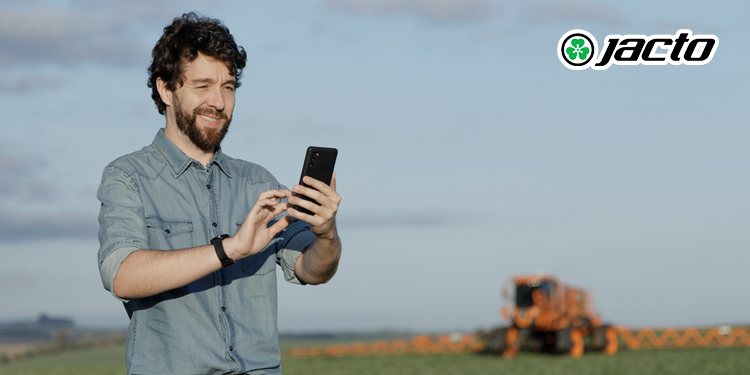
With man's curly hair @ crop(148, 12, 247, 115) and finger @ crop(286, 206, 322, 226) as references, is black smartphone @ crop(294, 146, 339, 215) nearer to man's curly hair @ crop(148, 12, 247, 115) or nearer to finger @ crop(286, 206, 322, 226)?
finger @ crop(286, 206, 322, 226)

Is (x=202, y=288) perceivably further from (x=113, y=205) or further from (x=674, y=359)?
(x=674, y=359)

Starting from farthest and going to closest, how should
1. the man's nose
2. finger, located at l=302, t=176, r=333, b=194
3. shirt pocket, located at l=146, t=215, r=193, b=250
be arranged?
the man's nose → shirt pocket, located at l=146, t=215, r=193, b=250 → finger, located at l=302, t=176, r=333, b=194

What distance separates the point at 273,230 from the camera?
8.40ft

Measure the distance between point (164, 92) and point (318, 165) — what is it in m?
0.84

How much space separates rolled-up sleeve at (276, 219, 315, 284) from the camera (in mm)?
3064

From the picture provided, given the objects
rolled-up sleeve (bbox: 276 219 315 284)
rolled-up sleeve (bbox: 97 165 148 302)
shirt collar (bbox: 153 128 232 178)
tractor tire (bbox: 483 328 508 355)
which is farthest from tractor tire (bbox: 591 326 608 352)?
rolled-up sleeve (bbox: 97 165 148 302)

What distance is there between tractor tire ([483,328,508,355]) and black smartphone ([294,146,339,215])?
21502 mm

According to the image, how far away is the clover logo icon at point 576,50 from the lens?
35.6 ft

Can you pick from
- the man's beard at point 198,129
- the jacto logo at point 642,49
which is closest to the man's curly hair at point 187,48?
the man's beard at point 198,129

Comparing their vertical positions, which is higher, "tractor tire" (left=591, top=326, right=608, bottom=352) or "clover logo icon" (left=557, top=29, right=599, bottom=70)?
"clover logo icon" (left=557, top=29, right=599, bottom=70)

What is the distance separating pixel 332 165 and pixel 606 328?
2530cm

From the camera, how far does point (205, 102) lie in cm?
285

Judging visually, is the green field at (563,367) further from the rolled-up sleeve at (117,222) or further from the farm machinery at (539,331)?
the rolled-up sleeve at (117,222)

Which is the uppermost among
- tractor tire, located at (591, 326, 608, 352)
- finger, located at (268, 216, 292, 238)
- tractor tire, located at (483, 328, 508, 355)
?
finger, located at (268, 216, 292, 238)
